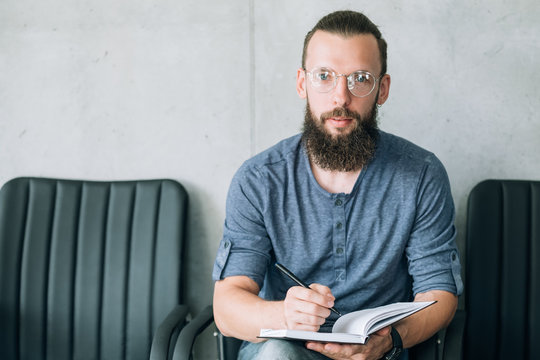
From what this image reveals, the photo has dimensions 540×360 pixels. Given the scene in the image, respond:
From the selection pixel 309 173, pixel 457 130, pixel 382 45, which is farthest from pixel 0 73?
pixel 457 130

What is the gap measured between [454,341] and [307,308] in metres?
0.51

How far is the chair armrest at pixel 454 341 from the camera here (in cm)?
136

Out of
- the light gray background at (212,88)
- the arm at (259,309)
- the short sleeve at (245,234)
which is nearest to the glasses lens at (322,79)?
the short sleeve at (245,234)

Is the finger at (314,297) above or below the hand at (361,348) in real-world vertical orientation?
above

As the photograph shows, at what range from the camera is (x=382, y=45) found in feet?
5.10

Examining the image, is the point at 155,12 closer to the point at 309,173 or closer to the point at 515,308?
the point at 309,173

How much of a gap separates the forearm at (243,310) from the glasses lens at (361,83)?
0.69m

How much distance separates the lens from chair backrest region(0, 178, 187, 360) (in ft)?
6.16

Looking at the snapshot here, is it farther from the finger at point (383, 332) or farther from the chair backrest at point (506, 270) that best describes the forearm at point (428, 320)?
the chair backrest at point (506, 270)

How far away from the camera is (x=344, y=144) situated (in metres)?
1.53

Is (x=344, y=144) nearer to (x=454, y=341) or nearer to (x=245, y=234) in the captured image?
(x=245, y=234)

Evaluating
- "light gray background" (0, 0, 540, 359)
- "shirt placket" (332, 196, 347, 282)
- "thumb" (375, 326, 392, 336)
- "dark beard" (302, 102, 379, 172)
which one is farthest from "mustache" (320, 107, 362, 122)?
"thumb" (375, 326, 392, 336)

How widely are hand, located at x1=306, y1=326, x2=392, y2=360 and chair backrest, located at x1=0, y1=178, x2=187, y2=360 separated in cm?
79

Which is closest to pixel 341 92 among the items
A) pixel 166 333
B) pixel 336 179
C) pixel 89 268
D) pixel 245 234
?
pixel 336 179
